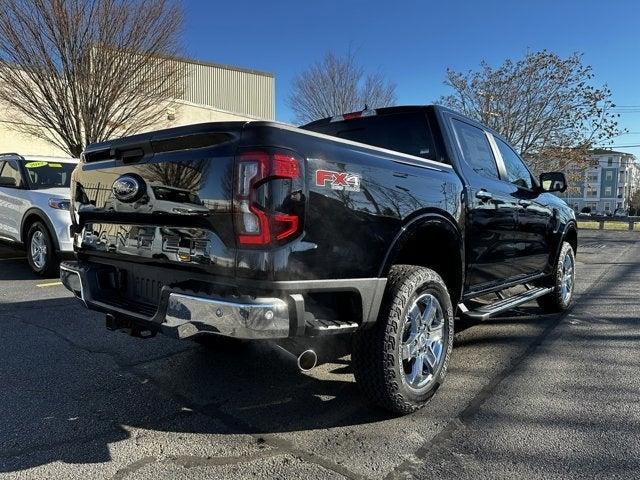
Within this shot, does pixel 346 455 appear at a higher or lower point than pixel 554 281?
lower

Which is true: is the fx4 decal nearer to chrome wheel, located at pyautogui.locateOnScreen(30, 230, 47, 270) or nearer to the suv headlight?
the suv headlight

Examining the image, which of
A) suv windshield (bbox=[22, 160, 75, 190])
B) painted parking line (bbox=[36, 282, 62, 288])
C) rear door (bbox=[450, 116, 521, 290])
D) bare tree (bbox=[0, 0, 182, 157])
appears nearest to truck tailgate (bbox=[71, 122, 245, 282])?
rear door (bbox=[450, 116, 521, 290])

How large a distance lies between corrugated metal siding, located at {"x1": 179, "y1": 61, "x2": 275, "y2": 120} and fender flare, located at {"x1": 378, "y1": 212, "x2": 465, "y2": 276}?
21.9 metres

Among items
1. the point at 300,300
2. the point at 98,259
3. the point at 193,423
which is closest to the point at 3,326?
the point at 98,259

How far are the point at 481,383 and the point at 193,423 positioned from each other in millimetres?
2105

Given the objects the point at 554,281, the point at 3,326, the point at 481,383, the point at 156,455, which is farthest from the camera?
the point at 554,281

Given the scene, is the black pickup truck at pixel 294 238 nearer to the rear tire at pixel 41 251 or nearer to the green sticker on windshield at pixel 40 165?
the rear tire at pixel 41 251

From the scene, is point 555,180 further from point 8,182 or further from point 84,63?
point 84,63

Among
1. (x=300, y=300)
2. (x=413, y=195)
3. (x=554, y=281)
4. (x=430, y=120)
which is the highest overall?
(x=430, y=120)

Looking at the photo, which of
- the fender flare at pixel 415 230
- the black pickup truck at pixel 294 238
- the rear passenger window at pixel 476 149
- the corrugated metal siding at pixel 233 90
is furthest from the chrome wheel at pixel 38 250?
the corrugated metal siding at pixel 233 90

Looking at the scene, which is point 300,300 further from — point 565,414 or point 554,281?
Result: point 554,281

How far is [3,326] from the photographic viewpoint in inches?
196

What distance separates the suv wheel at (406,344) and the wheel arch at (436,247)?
0.24 m

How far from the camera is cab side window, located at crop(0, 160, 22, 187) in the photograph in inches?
319
